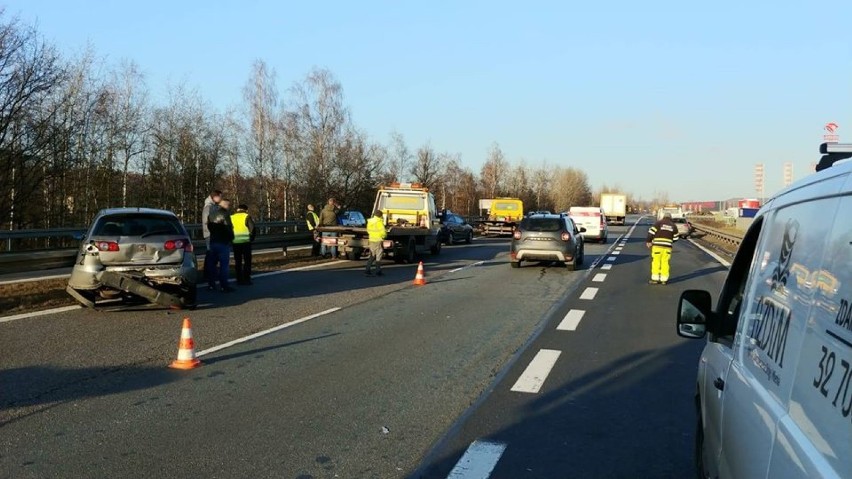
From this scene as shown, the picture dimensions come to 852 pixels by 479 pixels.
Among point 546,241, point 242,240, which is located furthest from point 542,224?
point 242,240

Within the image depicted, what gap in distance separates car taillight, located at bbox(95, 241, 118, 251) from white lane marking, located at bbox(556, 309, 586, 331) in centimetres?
692

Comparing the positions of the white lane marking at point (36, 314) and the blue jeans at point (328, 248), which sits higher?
the blue jeans at point (328, 248)

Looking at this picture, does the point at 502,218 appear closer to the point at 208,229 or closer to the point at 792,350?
the point at 208,229

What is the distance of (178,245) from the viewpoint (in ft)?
35.4

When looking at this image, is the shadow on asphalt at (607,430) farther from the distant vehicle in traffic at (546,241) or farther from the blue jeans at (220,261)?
the distant vehicle in traffic at (546,241)

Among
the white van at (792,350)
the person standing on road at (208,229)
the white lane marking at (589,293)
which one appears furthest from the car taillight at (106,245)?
the white van at (792,350)

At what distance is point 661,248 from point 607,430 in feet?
37.2

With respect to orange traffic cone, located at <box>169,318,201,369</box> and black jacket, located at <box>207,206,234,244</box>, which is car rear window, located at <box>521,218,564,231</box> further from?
orange traffic cone, located at <box>169,318,201,369</box>

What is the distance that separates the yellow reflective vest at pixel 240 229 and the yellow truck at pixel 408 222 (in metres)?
5.82

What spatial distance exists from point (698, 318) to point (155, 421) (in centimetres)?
414

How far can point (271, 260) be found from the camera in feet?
67.4

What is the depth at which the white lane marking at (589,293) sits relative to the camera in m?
13.4

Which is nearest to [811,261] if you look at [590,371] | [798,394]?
[798,394]

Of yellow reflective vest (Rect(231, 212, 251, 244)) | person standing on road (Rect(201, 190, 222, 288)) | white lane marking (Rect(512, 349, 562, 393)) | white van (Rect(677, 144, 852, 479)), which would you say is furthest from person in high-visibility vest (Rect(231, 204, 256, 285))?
white van (Rect(677, 144, 852, 479))
